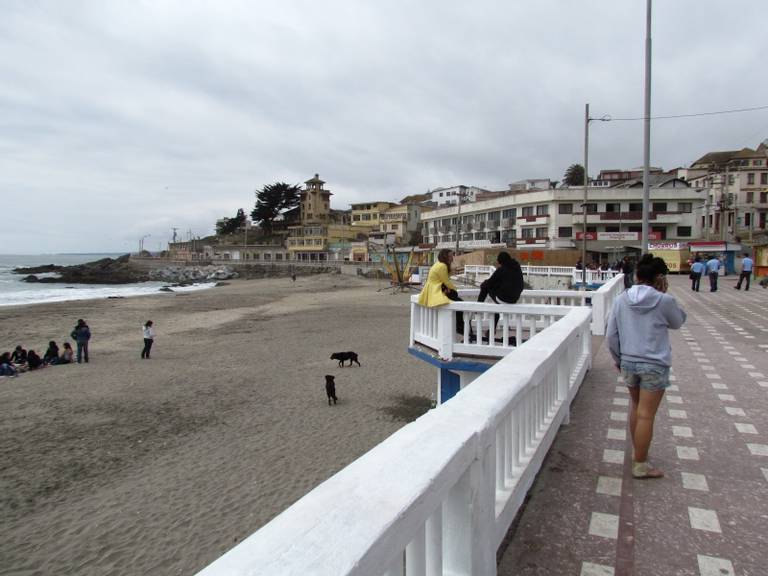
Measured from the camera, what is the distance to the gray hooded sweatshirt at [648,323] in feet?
12.0

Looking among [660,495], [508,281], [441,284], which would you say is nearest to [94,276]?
[441,284]

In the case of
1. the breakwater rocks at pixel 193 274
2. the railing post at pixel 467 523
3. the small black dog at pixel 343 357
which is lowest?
the small black dog at pixel 343 357

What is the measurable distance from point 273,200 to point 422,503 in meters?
103

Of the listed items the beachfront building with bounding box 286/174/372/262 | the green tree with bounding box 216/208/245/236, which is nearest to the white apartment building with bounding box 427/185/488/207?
the beachfront building with bounding box 286/174/372/262

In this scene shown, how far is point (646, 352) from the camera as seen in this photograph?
3.69 metres

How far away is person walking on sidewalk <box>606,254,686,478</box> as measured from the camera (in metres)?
3.67

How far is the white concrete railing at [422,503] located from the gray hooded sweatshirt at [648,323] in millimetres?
876

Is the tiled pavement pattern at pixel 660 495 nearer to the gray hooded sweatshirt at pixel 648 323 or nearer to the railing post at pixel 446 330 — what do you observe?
the gray hooded sweatshirt at pixel 648 323

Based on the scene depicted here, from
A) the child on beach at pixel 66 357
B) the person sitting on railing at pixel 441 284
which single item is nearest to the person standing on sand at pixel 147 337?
the child on beach at pixel 66 357

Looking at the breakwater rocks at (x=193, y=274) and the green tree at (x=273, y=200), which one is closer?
the breakwater rocks at (x=193, y=274)

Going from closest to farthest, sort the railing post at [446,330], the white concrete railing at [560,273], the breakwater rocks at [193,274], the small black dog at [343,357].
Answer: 1. the railing post at [446,330]
2. the small black dog at [343,357]
3. the white concrete railing at [560,273]
4. the breakwater rocks at [193,274]

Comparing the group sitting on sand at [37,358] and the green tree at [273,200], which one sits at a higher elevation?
the green tree at [273,200]

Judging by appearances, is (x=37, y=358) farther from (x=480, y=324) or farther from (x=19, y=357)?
(x=480, y=324)

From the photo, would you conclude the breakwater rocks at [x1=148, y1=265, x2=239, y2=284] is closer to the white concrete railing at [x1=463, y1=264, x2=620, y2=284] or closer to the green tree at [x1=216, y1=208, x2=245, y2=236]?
the green tree at [x1=216, y1=208, x2=245, y2=236]
